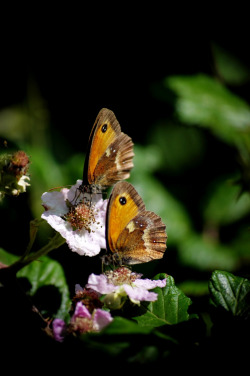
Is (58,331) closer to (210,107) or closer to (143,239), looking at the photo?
(143,239)

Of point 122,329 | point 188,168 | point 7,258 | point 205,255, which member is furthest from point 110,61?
point 122,329

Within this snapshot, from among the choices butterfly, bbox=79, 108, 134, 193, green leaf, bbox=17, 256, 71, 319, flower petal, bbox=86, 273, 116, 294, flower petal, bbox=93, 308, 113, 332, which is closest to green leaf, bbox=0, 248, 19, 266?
green leaf, bbox=17, 256, 71, 319

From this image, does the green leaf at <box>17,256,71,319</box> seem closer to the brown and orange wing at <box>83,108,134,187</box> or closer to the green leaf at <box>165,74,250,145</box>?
the brown and orange wing at <box>83,108,134,187</box>

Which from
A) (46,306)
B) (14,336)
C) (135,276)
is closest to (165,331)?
(135,276)

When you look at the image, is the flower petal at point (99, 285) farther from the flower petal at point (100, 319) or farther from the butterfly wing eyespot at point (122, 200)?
the butterfly wing eyespot at point (122, 200)

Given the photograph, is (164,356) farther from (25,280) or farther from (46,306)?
(25,280)
